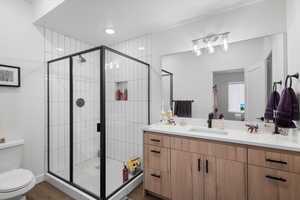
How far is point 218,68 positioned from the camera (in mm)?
1827

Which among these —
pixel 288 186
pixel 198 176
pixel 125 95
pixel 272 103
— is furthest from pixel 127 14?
pixel 288 186

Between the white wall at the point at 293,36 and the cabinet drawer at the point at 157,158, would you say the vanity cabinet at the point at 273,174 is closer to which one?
the white wall at the point at 293,36

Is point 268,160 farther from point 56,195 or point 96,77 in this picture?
point 96,77

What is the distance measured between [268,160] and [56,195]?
2468 millimetres

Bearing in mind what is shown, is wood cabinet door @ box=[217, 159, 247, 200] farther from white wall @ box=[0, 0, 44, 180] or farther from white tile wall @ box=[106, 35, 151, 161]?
white wall @ box=[0, 0, 44, 180]

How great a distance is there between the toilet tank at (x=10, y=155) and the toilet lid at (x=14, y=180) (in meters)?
0.10

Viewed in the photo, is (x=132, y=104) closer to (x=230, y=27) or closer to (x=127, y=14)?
(x=127, y=14)

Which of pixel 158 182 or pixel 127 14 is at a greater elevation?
pixel 127 14

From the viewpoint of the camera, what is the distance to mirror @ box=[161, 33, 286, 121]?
5.14 feet

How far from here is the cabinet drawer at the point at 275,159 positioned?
1025mm

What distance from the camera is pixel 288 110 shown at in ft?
3.77

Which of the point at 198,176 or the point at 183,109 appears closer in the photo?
the point at 198,176

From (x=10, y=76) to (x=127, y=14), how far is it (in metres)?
1.78

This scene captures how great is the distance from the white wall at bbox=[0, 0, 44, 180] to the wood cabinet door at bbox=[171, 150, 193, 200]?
2.06m
